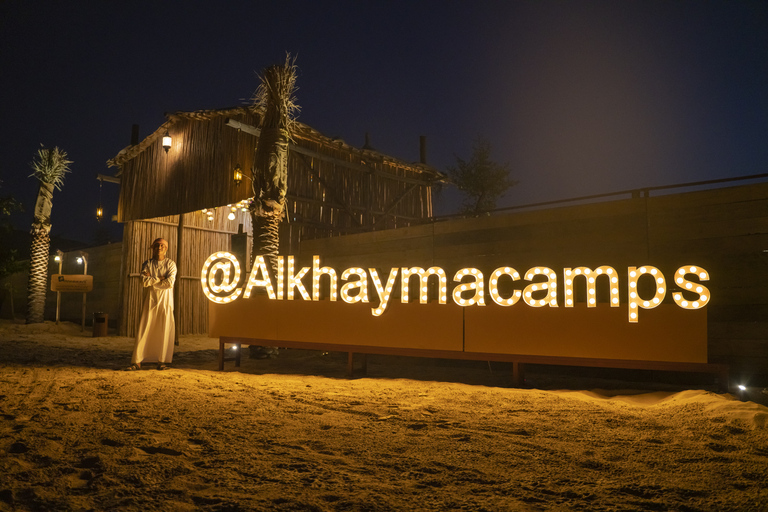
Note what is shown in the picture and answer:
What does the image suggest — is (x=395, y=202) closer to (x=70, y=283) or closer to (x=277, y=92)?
(x=277, y=92)

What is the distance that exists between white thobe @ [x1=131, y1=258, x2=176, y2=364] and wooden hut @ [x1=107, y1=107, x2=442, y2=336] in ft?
15.2

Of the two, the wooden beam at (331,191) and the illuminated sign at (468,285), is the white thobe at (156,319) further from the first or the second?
the wooden beam at (331,191)

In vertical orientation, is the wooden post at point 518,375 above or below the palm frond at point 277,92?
below

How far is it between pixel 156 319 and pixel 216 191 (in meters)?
6.20

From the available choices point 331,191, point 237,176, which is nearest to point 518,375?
point 237,176

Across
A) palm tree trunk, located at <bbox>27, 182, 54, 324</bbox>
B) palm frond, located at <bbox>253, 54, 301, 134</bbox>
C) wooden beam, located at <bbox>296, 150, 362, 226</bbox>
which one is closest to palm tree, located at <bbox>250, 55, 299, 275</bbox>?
palm frond, located at <bbox>253, 54, 301, 134</bbox>

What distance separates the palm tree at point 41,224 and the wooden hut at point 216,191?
4.72 m

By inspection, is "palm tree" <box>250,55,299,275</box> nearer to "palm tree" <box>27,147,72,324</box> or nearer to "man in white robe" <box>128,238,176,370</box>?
"man in white robe" <box>128,238,176,370</box>

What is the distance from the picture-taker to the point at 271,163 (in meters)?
9.51

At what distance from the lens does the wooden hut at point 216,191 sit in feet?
42.9

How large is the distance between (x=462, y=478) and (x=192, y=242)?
46.9 feet

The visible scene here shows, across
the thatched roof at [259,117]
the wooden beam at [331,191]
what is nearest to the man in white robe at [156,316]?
the thatched roof at [259,117]

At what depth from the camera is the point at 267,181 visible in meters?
9.53

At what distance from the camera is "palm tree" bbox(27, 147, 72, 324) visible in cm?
1689
